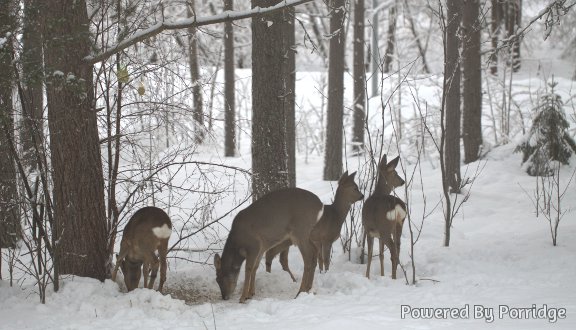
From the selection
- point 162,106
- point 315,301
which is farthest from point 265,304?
point 162,106

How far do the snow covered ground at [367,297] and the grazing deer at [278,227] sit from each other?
11.8 inches

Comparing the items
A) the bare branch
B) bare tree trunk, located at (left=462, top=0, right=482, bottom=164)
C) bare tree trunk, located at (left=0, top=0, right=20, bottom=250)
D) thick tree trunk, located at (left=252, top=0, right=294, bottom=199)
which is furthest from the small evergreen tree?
bare tree trunk, located at (left=0, top=0, right=20, bottom=250)

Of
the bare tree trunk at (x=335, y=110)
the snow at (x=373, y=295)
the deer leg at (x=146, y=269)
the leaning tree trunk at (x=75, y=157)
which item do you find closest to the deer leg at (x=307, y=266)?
the snow at (x=373, y=295)

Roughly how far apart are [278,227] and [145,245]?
1394 mm

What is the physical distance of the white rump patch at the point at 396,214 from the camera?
762 cm

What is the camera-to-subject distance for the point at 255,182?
8461 millimetres

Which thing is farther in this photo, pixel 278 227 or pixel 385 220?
pixel 385 220

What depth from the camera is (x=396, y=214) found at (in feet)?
25.1

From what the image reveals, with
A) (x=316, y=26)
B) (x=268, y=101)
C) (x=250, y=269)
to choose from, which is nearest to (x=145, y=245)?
(x=250, y=269)

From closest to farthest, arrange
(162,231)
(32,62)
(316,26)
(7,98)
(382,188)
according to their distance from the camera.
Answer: (32,62) → (7,98) → (162,231) → (382,188) → (316,26)

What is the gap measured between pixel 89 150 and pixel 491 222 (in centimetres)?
675

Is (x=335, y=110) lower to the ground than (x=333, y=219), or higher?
higher

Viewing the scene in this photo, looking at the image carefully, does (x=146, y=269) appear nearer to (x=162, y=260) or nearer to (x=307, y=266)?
(x=162, y=260)

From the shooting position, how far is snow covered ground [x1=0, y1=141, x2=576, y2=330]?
19.0 ft
